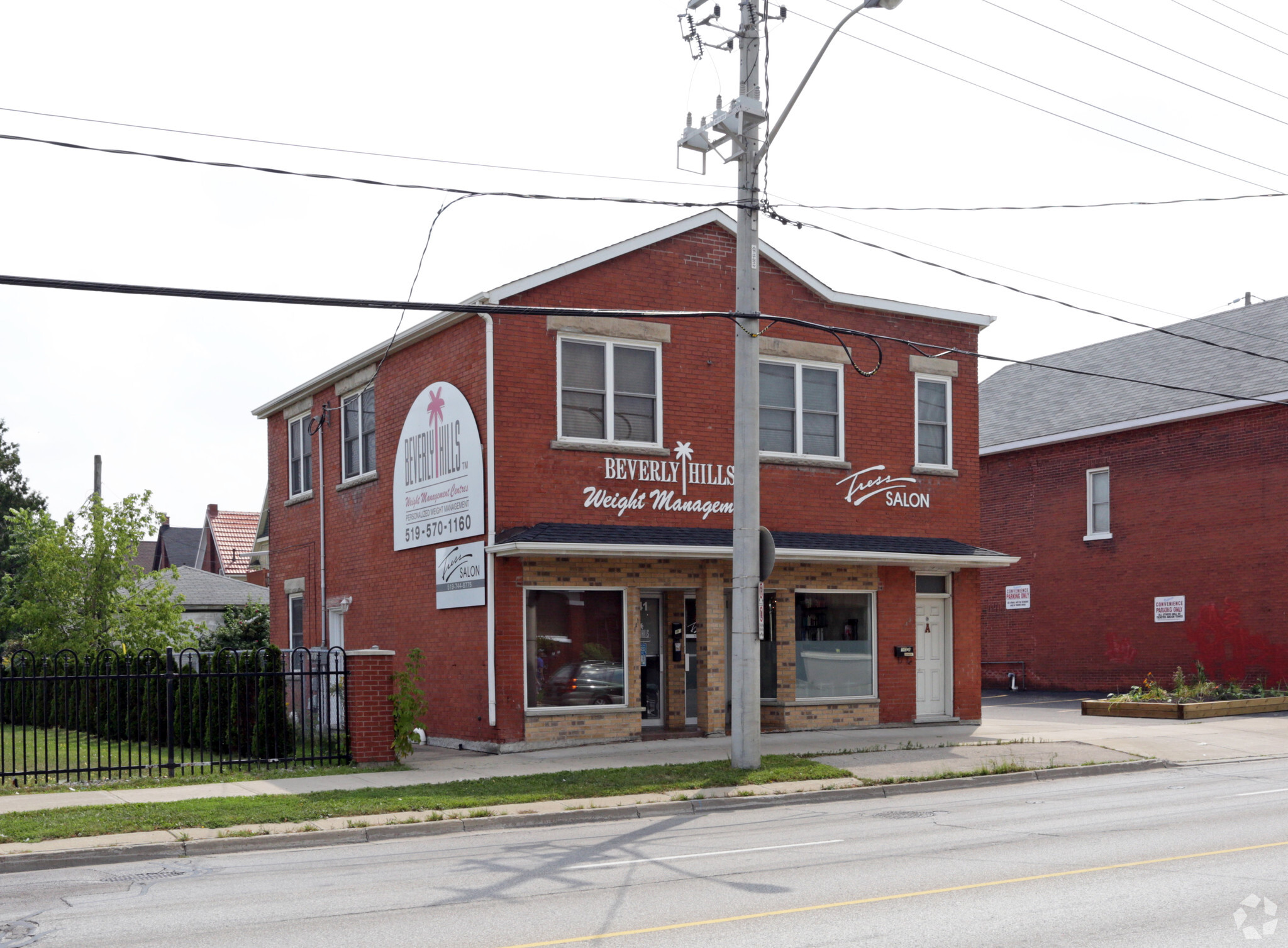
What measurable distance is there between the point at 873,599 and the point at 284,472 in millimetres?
13365

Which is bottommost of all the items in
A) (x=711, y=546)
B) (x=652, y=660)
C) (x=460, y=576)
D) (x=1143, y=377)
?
(x=652, y=660)

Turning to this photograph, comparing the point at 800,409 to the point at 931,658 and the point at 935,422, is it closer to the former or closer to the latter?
the point at 935,422

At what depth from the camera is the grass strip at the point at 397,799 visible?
40.0 ft

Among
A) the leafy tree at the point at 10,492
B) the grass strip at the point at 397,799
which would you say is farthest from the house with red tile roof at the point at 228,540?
the grass strip at the point at 397,799

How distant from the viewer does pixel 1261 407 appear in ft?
91.7

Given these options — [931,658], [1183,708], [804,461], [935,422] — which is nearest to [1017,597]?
[1183,708]

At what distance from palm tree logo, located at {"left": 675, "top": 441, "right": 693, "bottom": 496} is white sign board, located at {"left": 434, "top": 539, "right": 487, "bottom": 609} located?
3.51 metres

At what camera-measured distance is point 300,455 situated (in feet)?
88.0

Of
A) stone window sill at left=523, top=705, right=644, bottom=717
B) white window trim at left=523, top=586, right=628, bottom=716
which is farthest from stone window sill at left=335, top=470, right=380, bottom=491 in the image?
stone window sill at left=523, top=705, right=644, bottom=717

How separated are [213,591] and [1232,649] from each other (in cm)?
2954

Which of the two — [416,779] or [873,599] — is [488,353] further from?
[873,599]

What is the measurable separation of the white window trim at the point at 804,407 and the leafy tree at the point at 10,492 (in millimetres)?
36611

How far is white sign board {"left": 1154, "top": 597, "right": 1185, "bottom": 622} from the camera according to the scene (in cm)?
2948

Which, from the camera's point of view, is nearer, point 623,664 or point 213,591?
point 623,664
